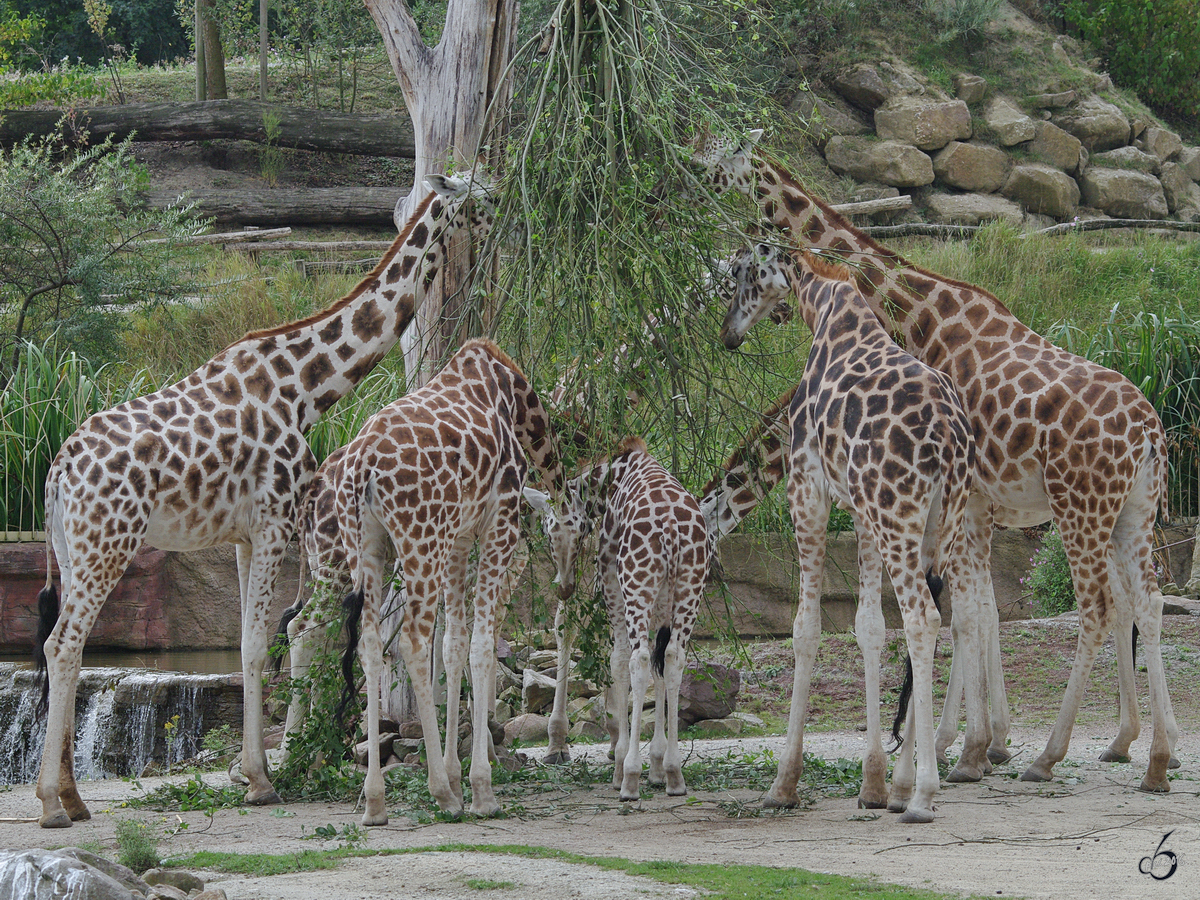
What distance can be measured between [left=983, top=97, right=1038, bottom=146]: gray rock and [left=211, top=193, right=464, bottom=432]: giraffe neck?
63.9 feet

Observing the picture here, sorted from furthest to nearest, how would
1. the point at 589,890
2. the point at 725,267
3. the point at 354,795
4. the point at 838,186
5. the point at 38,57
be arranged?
the point at 38,57
the point at 838,186
the point at 725,267
the point at 354,795
the point at 589,890

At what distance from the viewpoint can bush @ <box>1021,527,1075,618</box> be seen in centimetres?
1139

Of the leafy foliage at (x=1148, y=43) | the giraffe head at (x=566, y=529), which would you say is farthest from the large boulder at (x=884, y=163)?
the giraffe head at (x=566, y=529)

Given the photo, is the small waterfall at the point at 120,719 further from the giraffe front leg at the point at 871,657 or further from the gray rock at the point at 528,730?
the giraffe front leg at the point at 871,657

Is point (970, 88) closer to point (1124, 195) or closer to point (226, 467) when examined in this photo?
point (1124, 195)

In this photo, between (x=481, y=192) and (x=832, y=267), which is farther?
(x=481, y=192)

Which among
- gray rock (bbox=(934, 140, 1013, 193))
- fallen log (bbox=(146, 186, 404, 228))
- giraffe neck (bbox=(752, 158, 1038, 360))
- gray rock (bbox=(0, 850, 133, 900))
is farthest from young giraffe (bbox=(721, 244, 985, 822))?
gray rock (bbox=(934, 140, 1013, 193))

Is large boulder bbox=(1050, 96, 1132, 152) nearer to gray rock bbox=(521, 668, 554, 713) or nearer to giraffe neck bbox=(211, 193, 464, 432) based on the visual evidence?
gray rock bbox=(521, 668, 554, 713)

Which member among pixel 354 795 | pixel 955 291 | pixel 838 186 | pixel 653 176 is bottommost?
pixel 354 795

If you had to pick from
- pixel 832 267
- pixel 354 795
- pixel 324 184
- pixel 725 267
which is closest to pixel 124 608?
pixel 354 795

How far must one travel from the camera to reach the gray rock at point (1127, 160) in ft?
79.8

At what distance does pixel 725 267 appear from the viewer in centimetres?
770

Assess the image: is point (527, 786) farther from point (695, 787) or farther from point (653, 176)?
point (653, 176)

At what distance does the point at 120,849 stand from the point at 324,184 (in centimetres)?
2092
